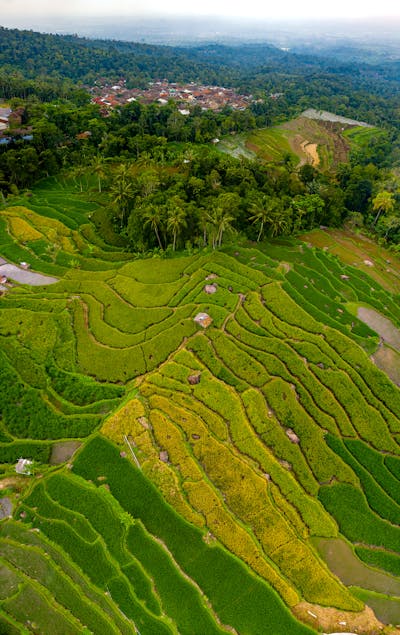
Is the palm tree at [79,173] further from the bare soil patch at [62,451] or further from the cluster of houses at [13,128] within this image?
the bare soil patch at [62,451]

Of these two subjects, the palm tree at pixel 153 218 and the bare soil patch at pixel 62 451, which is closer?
the bare soil patch at pixel 62 451

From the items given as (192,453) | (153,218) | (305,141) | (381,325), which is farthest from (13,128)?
(305,141)

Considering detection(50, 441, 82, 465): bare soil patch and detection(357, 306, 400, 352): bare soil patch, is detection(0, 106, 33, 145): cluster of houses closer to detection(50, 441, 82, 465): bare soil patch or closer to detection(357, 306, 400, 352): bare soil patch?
detection(50, 441, 82, 465): bare soil patch

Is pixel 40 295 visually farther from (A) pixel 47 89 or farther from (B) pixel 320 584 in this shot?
(A) pixel 47 89

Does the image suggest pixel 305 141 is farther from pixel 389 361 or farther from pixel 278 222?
pixel 389 361

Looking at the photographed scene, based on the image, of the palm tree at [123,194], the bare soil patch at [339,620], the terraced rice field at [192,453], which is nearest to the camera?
the bare soil patch at [339,620]

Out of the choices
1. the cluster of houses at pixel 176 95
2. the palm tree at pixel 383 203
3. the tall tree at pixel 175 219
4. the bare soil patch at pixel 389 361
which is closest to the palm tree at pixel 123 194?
the tall tree at pixel 175 219

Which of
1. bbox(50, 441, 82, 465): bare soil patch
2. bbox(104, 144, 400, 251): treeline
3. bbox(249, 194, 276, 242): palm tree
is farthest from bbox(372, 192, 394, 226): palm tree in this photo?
bbox(50, 441, 82, 465): bare soil patch
